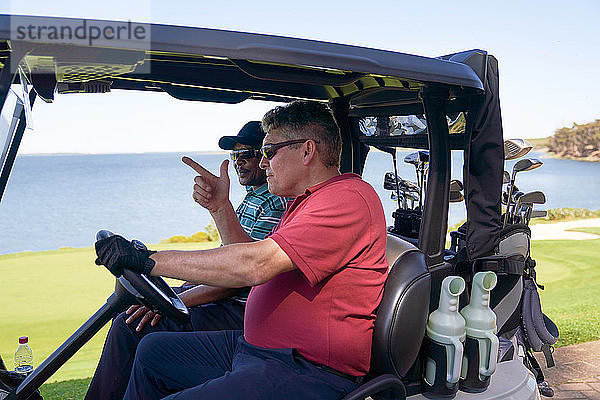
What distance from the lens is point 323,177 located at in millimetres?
1935

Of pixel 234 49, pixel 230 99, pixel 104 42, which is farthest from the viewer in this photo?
pixel 230 99

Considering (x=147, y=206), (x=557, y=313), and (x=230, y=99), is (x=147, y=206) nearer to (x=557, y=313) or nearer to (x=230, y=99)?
(x=557, y=313)

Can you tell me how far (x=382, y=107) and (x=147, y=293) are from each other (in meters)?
1.49

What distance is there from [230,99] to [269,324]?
48.7 inches

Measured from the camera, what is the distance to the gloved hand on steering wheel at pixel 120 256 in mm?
1525

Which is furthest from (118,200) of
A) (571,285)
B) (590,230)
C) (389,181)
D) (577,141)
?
(389,181)

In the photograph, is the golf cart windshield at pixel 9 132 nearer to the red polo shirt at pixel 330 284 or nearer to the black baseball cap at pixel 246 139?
the red polo shirt at pixel 330 284

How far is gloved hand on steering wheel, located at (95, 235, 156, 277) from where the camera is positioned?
1525 mm

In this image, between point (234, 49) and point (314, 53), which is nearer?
point (234, 49)

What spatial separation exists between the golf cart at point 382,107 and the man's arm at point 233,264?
0.58 feet

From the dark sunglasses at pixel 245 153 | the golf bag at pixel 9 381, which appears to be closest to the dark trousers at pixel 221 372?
the golf bag at pixel 9 381

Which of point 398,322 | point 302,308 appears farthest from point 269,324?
point 398,322

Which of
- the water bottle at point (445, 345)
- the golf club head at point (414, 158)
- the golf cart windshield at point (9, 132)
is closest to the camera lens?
the golf cart windshield at point (9, 132)

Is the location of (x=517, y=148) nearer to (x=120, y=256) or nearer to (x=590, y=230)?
(x=120, y=256)
